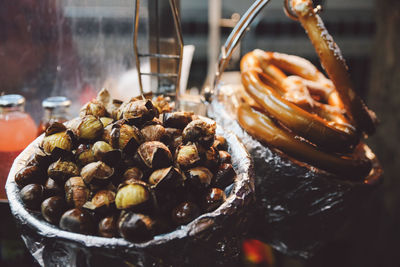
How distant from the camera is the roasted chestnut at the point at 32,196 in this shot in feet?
1.84

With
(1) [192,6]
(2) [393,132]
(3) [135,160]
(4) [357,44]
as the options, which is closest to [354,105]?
(3) [135,160]

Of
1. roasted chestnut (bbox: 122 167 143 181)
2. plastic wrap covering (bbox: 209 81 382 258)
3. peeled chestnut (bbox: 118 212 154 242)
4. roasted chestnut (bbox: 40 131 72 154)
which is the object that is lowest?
plastic wrap covering (bbox: 209 81 382 258)

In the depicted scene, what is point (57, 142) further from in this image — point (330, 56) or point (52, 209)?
point (330, 56)

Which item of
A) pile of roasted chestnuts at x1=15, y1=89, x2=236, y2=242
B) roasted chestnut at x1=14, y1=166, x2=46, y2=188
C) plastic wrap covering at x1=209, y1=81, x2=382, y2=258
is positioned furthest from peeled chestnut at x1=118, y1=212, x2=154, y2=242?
plastic wrap covering at x1=209, y1=81, x2=382, y2=258

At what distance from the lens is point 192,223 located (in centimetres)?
52

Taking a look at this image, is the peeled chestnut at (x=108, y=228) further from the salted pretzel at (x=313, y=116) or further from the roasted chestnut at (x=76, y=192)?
the salted pretzel at (x=313, y=116)

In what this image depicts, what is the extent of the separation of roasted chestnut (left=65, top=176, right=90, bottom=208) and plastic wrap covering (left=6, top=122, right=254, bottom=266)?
0.05m

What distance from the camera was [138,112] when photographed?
61 centimetres

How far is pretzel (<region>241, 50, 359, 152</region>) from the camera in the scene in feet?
2.55

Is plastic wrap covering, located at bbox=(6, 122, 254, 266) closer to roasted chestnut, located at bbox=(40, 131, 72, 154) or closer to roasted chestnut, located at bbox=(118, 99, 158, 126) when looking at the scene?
roasted chestnut, located at bbox=(40, 131, 72, 154)

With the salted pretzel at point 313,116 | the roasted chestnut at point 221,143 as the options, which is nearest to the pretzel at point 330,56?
the salted pretzel at point 313,116

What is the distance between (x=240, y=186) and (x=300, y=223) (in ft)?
1.29

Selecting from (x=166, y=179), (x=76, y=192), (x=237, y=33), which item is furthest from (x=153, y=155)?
(x=237, y=33)

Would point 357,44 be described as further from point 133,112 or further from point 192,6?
point 133,112
